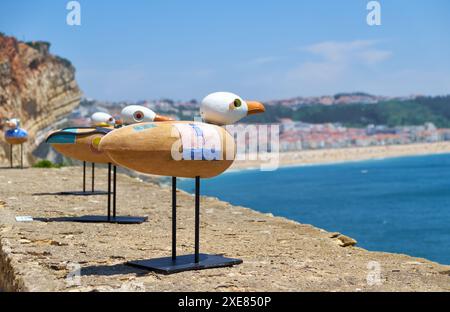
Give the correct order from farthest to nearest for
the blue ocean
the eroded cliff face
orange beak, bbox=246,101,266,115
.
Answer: the eroded cliff face < the blue ocean < orange beak, bbox=246,101,266,115

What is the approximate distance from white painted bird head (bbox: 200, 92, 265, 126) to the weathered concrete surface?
139 cm

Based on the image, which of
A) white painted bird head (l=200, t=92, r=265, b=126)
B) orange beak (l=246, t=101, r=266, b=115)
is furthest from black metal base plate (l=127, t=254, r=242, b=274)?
orange beak (l=246, t=101, r=266, b=115)

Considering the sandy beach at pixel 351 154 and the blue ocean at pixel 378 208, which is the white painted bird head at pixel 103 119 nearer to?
the blue ocean at pixel 378 208

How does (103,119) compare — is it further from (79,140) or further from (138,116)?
(138,116)

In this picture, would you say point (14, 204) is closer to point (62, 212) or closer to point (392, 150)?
point (62, 212)

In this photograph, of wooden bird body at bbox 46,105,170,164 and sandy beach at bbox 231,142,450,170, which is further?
sandy beach at bbox 231,142,450,170

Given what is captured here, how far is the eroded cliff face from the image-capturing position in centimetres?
4016

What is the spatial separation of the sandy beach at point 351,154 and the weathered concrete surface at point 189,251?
135964mm

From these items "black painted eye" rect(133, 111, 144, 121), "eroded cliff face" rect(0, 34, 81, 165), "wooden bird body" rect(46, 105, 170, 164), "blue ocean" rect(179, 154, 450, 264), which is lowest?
Result: "blue ocean" rect(179, 154, 450, 264)

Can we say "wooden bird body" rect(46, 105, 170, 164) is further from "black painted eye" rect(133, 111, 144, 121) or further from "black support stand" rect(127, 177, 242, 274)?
"black support stand" rect(127, 177, 242, 274)

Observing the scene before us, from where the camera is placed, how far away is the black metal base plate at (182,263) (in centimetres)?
617

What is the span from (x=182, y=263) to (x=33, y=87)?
3883cm

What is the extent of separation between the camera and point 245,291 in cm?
536

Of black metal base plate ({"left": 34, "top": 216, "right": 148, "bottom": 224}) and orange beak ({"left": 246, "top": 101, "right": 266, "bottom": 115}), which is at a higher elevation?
orange beak ({"left": 246, "top": 101, "right": 266, "bottom": 115})
